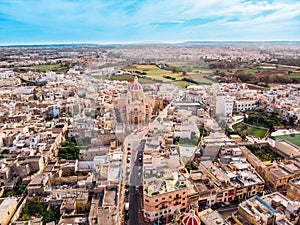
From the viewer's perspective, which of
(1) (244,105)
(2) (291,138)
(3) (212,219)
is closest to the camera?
(3) (212,219)

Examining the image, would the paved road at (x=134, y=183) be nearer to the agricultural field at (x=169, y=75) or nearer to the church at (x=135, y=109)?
the church at (x=135, y=109)

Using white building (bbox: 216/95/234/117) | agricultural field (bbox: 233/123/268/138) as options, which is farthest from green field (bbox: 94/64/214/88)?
agricultural field (bbox: 233/123/268/138)

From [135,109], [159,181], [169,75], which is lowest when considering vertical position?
[159,181]

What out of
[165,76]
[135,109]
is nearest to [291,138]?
[135,109]

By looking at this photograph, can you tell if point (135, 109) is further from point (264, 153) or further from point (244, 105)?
point (244, 105)

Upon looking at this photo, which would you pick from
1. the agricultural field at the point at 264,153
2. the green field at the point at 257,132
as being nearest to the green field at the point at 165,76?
the green field at the point at 257,132

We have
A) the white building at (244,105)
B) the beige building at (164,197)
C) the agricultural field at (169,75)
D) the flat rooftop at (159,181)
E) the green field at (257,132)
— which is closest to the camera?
the beige building at (164,197)

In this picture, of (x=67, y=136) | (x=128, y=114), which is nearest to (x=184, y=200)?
(x=128, y=114)

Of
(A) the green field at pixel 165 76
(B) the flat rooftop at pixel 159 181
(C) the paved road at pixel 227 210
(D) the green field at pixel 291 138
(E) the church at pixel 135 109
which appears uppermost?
(A) the green field at pixel 165 76

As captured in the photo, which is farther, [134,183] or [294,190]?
[134,183]

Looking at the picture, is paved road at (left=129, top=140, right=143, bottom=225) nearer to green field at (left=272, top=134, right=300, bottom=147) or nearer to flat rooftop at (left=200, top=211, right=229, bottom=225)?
flat rooftop at (left=200, top=211, right=229, bottom=225)

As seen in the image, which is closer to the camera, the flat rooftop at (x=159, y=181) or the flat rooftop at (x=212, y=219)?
the flat rooftop at (x=212, y=219)

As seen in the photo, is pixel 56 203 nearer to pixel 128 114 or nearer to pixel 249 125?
pixel 128 114
